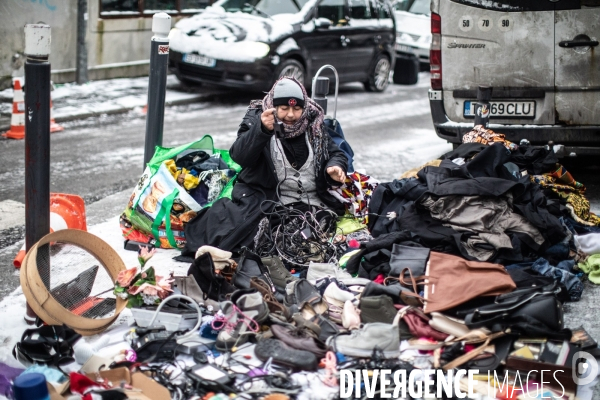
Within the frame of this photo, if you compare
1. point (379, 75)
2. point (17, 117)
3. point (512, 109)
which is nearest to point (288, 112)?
point (512, 109)

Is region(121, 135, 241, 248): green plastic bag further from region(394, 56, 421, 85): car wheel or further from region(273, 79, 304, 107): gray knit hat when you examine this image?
region(394, 56, 421, 85): car wheel

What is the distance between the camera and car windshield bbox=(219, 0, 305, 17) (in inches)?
528

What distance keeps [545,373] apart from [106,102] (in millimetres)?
10155

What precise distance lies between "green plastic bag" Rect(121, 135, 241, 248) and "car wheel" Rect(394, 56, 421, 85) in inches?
440

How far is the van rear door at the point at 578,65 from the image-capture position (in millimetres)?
6875

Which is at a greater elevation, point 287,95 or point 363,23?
point 363,23

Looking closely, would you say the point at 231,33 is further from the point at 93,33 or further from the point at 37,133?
the point at 37,133

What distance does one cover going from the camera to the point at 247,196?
559cm

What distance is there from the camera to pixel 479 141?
6211 mm

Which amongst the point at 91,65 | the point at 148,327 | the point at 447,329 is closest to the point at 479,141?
the point at 447,329

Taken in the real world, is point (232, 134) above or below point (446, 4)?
below

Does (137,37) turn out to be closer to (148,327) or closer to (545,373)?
(148,327)

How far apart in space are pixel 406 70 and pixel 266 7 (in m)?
4.22

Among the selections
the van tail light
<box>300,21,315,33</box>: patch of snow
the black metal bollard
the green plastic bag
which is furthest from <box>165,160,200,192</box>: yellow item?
<box>300,21,315,33</box>: patch of snow
